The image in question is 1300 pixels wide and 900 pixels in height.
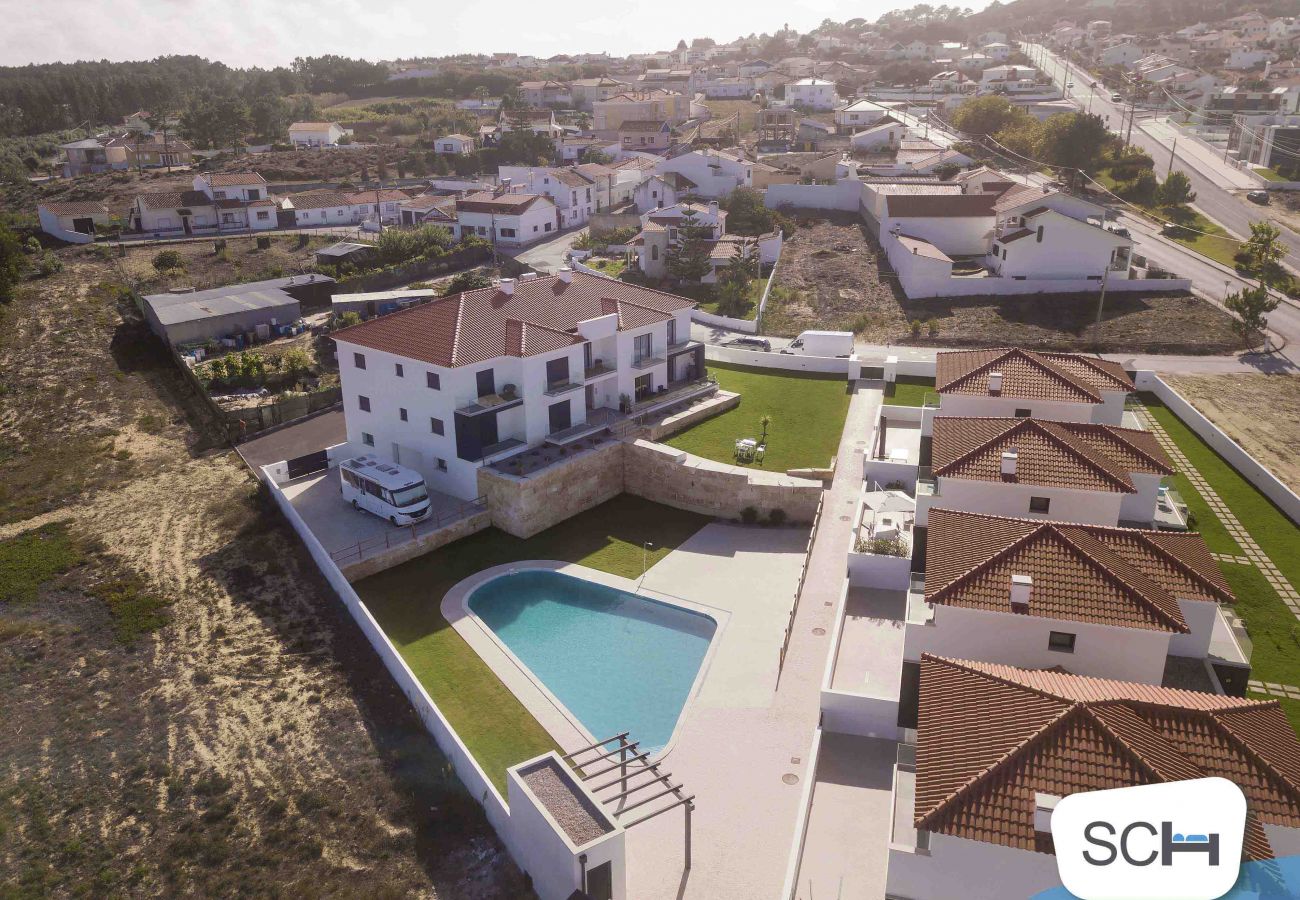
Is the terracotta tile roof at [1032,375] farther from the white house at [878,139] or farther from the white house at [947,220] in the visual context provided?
the white house at [878,139]

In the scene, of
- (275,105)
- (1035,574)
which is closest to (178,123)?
(275,105)

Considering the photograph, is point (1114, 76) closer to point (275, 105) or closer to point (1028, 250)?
point (1028, 250)

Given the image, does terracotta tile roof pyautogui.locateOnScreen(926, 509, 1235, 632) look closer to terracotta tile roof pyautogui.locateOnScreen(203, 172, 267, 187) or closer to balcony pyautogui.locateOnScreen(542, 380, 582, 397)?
balcony pyautogui.locateOnScreen(542, 380, 582, 397)

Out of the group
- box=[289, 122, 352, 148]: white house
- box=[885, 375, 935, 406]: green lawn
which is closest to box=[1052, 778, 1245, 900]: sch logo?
box=[885, 375, 935, 406]: green lawn

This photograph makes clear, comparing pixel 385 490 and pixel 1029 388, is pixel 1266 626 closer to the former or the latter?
pixel 1029 388

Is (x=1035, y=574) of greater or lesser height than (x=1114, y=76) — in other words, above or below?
below

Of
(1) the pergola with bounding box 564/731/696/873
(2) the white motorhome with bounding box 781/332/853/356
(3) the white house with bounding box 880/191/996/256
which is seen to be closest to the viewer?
(1) the pergola with bounding box 564/731/696/873
